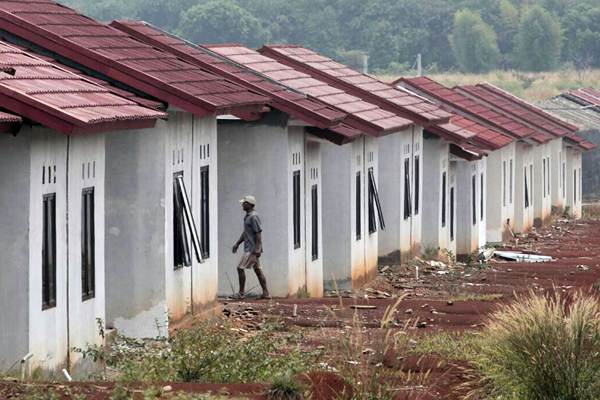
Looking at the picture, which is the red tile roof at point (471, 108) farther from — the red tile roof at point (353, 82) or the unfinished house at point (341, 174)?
the unfinished house at point (341, 174)

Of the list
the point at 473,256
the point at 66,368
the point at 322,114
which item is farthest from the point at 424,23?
the point at 66,368

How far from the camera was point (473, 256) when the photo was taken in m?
41.0

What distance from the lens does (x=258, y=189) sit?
26500 mm

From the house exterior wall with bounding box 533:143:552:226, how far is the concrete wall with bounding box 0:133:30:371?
37935mm

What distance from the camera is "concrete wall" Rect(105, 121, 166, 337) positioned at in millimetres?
20844

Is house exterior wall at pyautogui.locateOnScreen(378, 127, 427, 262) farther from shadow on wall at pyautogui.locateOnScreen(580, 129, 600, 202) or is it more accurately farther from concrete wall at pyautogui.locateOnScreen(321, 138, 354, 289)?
shadow on wall at pyautogui.locateOnScreen(580, 129, 600, 202)

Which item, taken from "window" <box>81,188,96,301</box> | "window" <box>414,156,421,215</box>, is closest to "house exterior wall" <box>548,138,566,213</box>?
"window" <box>414,156,421,215</box>

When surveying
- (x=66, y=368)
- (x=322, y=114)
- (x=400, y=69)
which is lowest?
(x=66, y=368)

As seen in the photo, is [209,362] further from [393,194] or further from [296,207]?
[393,194]

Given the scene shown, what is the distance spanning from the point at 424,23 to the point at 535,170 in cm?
7463

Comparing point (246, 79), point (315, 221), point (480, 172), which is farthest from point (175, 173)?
point (480, 172)

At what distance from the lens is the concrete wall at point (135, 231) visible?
2084 centimetres

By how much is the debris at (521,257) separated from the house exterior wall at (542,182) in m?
12.1

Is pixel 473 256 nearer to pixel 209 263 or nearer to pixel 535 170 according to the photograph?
pixel 535 170
